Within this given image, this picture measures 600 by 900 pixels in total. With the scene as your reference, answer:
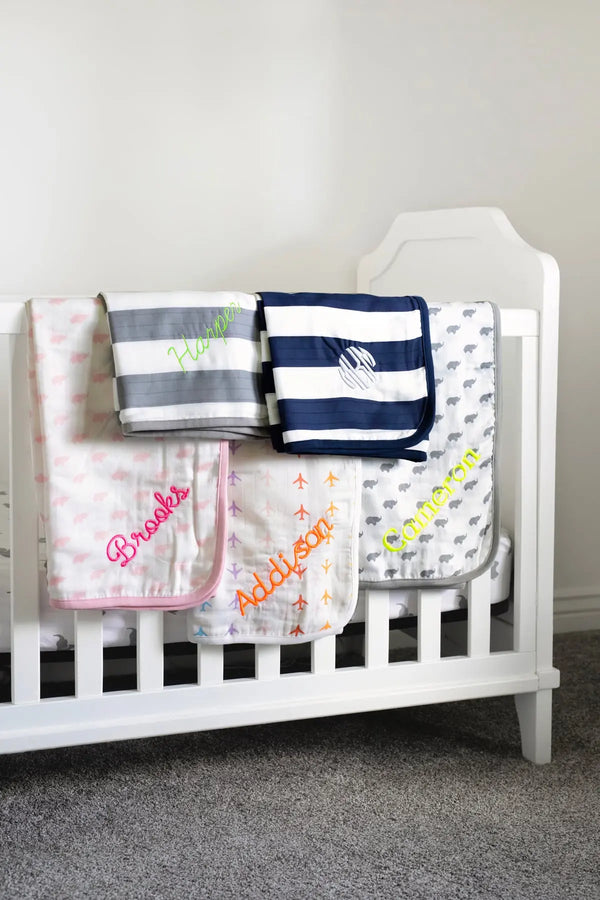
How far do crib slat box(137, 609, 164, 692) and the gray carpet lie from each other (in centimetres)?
18

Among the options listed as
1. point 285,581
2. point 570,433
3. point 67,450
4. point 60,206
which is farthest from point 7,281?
point 570,433

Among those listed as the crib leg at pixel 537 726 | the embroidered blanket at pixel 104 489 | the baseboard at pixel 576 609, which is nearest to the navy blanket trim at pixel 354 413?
the embroidered blanket at pixel 104 489

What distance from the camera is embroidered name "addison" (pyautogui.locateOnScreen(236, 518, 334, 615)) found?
1317mm

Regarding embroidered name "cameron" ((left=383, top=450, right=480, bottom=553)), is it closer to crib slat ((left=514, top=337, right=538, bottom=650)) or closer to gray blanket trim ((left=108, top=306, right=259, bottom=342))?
crib slat ((left=514, top=337, right=538, bottom=650))

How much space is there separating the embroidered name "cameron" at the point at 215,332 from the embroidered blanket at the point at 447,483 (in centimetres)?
28

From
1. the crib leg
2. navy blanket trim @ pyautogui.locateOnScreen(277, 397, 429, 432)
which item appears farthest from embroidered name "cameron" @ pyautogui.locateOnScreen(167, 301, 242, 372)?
the crib leg

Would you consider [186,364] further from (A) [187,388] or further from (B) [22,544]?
(B) [22,544]

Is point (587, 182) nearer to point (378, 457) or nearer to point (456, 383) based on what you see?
point (456, 383)

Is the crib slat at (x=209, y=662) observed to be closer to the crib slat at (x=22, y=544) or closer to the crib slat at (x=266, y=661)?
the crib slat at (x=266, y=661)

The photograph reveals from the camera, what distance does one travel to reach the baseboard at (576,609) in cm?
228

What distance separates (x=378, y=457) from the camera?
134 centimetres

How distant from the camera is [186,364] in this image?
1231mm

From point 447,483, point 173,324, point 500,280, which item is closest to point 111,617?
point 173,324

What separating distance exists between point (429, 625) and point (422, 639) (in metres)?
0.02
